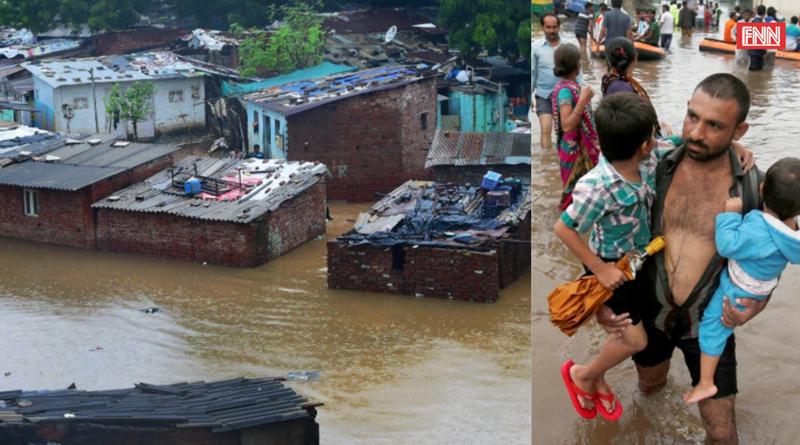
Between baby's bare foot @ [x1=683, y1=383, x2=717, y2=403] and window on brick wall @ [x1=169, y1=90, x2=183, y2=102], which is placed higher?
baby's bare foot @ [x1=683, y1=383, x2=717, y2=403]

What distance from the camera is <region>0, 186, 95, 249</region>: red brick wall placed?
1386 centimetres

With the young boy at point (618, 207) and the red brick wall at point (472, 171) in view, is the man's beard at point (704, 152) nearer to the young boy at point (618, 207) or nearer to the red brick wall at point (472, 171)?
the young boy at point (618, 207)

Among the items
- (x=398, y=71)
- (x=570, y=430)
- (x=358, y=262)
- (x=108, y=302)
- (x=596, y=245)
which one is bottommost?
(x=108, y=302)

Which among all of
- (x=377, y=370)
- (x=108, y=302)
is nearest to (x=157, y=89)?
(x=108, y=302)

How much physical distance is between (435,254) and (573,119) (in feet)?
24.5

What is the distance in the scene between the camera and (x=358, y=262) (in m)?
11.7

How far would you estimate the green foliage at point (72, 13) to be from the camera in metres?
21.4

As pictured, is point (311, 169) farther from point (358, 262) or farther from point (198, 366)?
point (198, 366)

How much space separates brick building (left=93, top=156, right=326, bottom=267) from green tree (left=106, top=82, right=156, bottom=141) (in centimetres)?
400

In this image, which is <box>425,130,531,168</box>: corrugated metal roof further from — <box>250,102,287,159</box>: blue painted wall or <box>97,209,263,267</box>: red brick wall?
<box>97,209,263,267</box>: red brick wall

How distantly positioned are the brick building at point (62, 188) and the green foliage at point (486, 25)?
5.50 meters

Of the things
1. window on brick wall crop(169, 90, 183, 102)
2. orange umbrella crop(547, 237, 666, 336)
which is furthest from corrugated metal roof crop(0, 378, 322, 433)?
window on brick wall crop(169, 90, 183, 102)

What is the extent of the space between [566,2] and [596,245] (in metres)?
15.0

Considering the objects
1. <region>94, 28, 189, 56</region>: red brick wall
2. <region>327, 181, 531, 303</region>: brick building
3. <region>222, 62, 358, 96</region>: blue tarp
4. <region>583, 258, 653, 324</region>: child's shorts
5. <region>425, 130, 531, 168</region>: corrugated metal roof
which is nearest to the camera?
<region>583, 258, 653, 324</region>: child's shorts
